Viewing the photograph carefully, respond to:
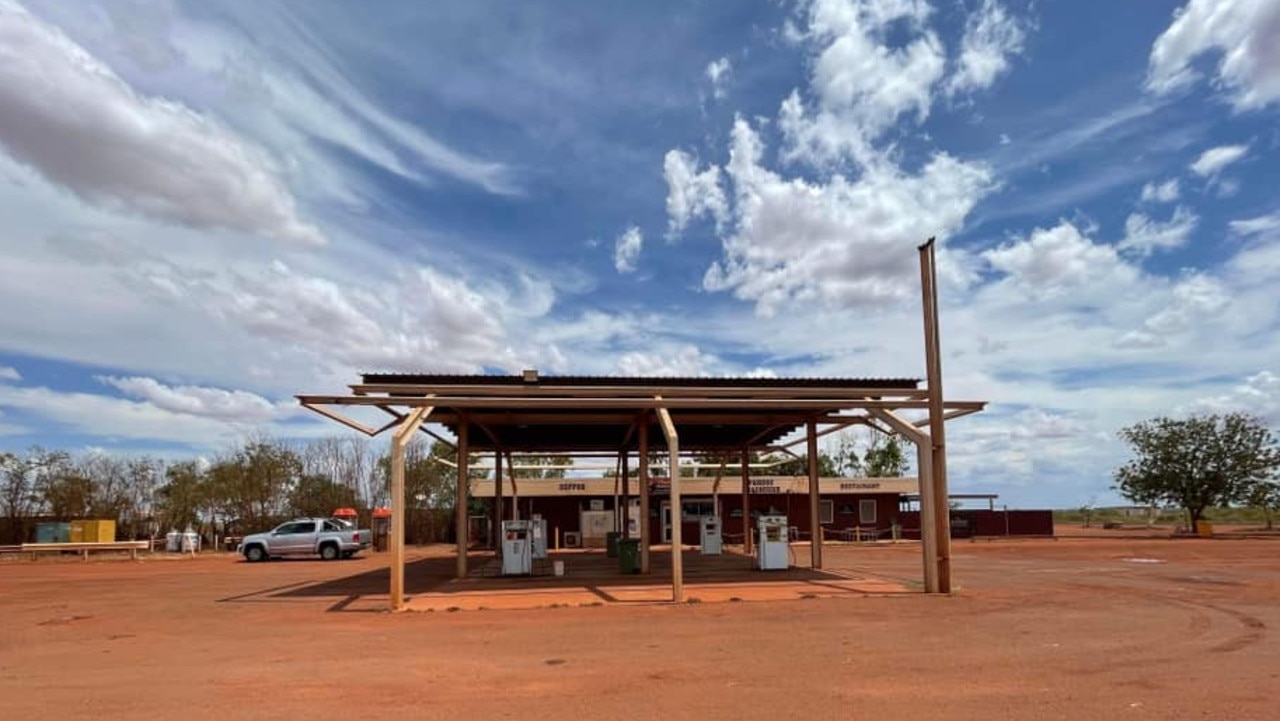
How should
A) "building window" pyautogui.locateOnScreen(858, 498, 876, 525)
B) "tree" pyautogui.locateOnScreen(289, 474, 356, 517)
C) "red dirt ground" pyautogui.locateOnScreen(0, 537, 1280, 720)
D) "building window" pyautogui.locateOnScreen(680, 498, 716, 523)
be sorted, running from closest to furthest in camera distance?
"red dirt ground" pyautogui.locateOnScreen(0, 537, 1280, 720), "building window" pyautogui.locateOnScreen(680, 498, 716, 523), "building window" pyautogui.locateOnScreen(858, 498, 876, 525), "tree" pyautogui.locateOnScreen(289, 474, 356, 517)

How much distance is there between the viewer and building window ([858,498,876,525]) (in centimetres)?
4250

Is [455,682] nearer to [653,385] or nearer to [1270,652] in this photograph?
[1270,652]

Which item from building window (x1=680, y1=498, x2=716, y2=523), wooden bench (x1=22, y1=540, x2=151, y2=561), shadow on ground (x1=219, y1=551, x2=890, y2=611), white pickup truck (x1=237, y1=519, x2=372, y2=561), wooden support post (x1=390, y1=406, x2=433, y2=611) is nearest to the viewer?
wooden support post (x1=390, y1=406, x2=433, y2=611)

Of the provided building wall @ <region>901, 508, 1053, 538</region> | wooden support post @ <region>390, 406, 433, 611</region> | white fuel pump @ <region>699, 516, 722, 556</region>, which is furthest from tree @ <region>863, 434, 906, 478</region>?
wooden support post @ <region>390, 406, 433, 611</region>

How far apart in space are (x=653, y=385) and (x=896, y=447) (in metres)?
45.8

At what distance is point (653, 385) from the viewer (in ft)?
62.3

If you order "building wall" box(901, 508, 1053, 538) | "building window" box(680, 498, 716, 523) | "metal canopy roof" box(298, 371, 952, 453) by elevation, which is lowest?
"building wall" box(901, 508, 1053, 538)

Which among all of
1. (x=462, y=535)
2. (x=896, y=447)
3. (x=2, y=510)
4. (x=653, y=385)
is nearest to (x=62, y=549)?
→ (x=2, y=510)

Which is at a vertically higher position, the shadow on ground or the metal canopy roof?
the metal canopy roof

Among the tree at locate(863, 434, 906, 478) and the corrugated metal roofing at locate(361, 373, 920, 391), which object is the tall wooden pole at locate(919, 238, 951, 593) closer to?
the corrugated metal roofing at locate(361, 373, 920, 391)

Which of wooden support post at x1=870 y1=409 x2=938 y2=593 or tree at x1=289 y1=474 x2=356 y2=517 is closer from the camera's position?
wooden support post at x1=870 y1=409 x2=938 y2=593

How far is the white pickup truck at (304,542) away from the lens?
32750mm

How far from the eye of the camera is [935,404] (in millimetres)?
17141

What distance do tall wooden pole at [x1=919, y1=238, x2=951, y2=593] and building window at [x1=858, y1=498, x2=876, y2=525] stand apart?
26.2 metres
